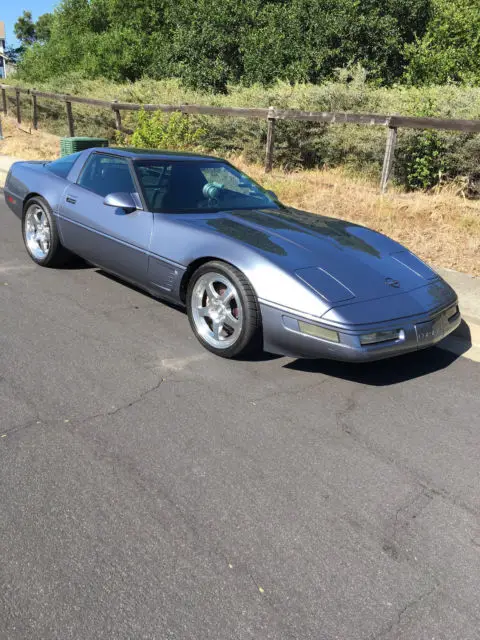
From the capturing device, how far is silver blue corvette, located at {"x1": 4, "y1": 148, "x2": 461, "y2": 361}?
365 cm

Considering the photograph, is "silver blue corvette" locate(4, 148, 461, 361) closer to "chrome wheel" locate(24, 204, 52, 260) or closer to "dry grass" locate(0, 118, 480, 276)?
"chrome wheel" locate(24, 204, 52, 260)

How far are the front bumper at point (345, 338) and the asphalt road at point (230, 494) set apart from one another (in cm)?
26

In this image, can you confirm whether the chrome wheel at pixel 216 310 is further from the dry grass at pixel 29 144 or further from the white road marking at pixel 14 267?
the dry grass at pixel 29 144

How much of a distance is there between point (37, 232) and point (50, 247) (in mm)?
401

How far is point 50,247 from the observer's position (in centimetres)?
569

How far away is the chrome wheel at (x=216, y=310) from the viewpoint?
13.0ft

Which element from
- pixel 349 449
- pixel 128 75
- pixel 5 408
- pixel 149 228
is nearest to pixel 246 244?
pixel 149 228

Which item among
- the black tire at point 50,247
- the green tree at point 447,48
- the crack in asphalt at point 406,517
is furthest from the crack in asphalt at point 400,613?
the green tree at point 447,48

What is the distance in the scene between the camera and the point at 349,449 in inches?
121

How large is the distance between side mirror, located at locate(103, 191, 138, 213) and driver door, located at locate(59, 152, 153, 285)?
0.28 feet

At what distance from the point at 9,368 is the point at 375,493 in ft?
7.94

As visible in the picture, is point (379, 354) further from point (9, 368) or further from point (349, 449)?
point (9, 368)

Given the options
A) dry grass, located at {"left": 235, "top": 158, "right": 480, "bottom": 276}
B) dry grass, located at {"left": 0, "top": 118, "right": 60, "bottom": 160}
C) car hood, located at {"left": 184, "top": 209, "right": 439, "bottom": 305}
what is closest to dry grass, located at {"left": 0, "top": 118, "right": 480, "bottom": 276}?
dry grass, located at {"left": 235, "top": 158, "right": 480, "bottom": 276}

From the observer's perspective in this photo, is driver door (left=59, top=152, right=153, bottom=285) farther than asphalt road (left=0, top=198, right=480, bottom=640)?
Yes
